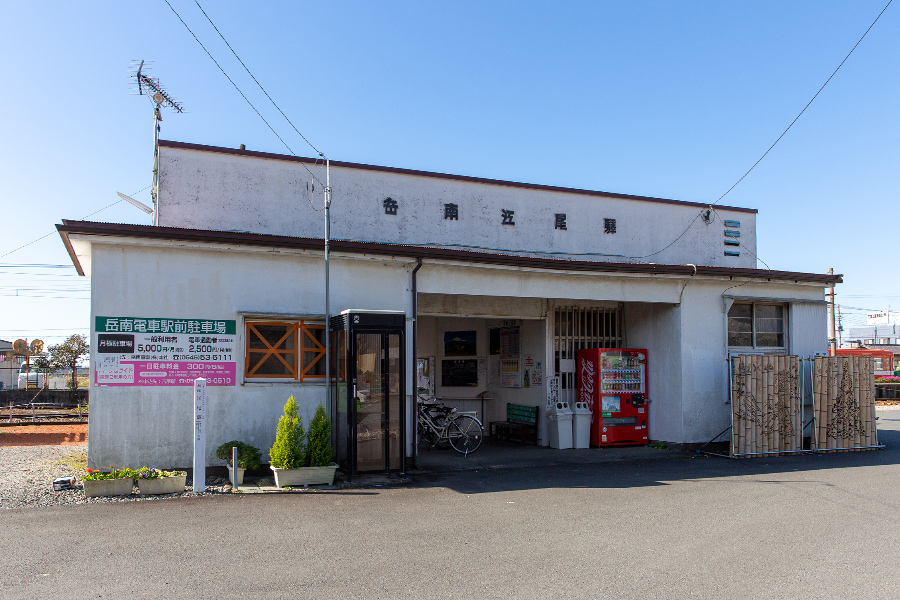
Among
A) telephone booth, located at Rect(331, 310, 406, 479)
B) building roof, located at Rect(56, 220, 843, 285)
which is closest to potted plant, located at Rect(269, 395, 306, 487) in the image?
telephone booth, located at Rect(331, 310, 406, 479)

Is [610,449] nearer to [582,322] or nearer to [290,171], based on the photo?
[582,322]

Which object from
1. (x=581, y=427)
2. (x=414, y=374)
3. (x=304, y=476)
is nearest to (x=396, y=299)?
(x=414, y=374)

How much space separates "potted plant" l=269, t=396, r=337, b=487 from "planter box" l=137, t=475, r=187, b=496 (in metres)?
1.26

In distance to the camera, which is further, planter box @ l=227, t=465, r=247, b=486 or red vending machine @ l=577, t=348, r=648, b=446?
red vending machine @ l=577, t=348, r=648, b=446

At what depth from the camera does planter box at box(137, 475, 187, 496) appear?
28.7 ft

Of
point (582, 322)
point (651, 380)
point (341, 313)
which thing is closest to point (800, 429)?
point (651, 380)

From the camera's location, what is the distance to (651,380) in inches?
568

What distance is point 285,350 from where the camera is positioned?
10.6 meters

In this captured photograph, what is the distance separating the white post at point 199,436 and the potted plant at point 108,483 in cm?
84

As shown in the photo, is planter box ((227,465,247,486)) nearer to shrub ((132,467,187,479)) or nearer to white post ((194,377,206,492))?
white post ((194,377,206,492))

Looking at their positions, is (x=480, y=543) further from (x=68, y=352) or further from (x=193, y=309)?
(x=68, y=352)

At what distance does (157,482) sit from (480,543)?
4876 millimetres

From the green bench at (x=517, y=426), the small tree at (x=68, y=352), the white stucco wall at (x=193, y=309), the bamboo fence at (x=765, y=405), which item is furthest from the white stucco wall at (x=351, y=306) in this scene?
the small tree at (x=68, y=352)

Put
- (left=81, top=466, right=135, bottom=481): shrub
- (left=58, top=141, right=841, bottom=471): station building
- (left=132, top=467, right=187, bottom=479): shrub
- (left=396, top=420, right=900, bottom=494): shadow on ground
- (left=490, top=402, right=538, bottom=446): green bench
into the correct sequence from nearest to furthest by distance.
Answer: (left=81, top=466, right=135, bottom=481): shrub → (left=132, top=467, right=187, bottom=479): shrub → (left=58, top=141, right=841, bottom=471): station building → (left=396, top=420, right=900, bottom=494): shadow on ground → (left=490, top=402, right=538, bottom=446): green bench
